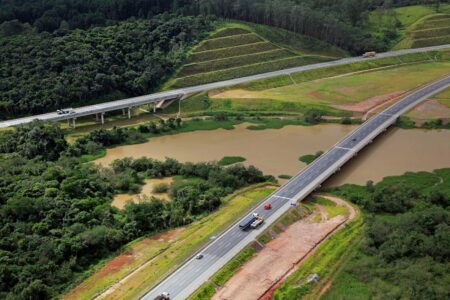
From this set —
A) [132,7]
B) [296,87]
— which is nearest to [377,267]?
[296,87]

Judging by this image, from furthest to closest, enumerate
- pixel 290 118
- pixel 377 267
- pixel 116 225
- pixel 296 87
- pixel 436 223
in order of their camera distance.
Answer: pixel 296 87 < pixel 290 118 < pixel 116 225 < pixel 436 223 < pixel 377 267

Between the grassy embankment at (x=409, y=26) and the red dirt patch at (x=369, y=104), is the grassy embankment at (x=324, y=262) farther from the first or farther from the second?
the grassy embankment at (x=409, y=26)

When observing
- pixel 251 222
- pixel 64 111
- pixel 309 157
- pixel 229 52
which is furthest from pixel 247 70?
pixel 251 222

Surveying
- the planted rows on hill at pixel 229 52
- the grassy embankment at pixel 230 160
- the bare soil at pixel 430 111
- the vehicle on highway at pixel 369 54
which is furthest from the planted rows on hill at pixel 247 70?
the grassy embankment at pixel 230 160

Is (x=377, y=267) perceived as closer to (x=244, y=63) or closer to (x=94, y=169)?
(x=94, y=169)

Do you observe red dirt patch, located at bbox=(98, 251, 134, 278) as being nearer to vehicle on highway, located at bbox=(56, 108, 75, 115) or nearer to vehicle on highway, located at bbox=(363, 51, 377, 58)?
vehicle on highway, located at bbox=(56, 108, 75, 115)

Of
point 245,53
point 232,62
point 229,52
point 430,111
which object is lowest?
point 430,111

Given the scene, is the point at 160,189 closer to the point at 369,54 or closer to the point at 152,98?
the point at 152,98
